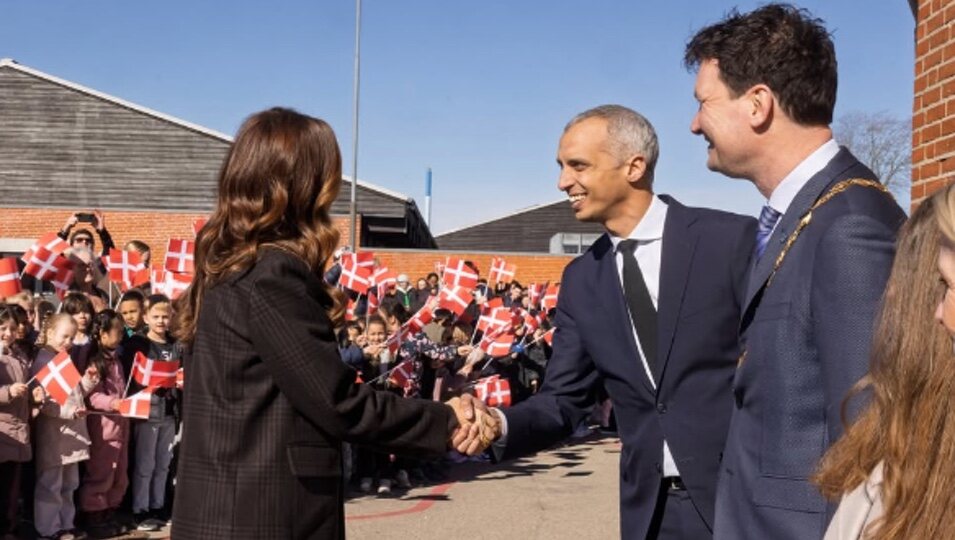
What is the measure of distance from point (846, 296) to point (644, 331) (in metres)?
1.40

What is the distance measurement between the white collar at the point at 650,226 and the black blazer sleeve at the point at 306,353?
117 cm

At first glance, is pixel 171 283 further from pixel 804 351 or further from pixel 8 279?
pixel 804 351

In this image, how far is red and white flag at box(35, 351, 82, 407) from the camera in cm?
791

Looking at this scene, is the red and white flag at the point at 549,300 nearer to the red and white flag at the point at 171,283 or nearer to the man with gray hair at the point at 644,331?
the red and white flag at the point at 171,283

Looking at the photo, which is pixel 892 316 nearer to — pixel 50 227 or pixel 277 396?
pixel 277 396

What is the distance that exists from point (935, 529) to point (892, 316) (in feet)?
1.17

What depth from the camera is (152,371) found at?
→ 8.73m

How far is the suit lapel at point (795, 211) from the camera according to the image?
8.93 ft

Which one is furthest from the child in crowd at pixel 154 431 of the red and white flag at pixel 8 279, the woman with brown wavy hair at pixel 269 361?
the woman with brown wavy hair at pixel 269 361

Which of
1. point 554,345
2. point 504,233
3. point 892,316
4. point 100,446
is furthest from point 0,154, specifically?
point 892,316

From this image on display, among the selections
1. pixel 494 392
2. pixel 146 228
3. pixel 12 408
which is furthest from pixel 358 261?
pixel 146 228

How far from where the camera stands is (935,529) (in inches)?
70.7

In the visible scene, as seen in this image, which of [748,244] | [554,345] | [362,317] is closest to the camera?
[748,244]

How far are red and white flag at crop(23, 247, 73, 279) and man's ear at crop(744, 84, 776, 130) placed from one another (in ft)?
26.9
